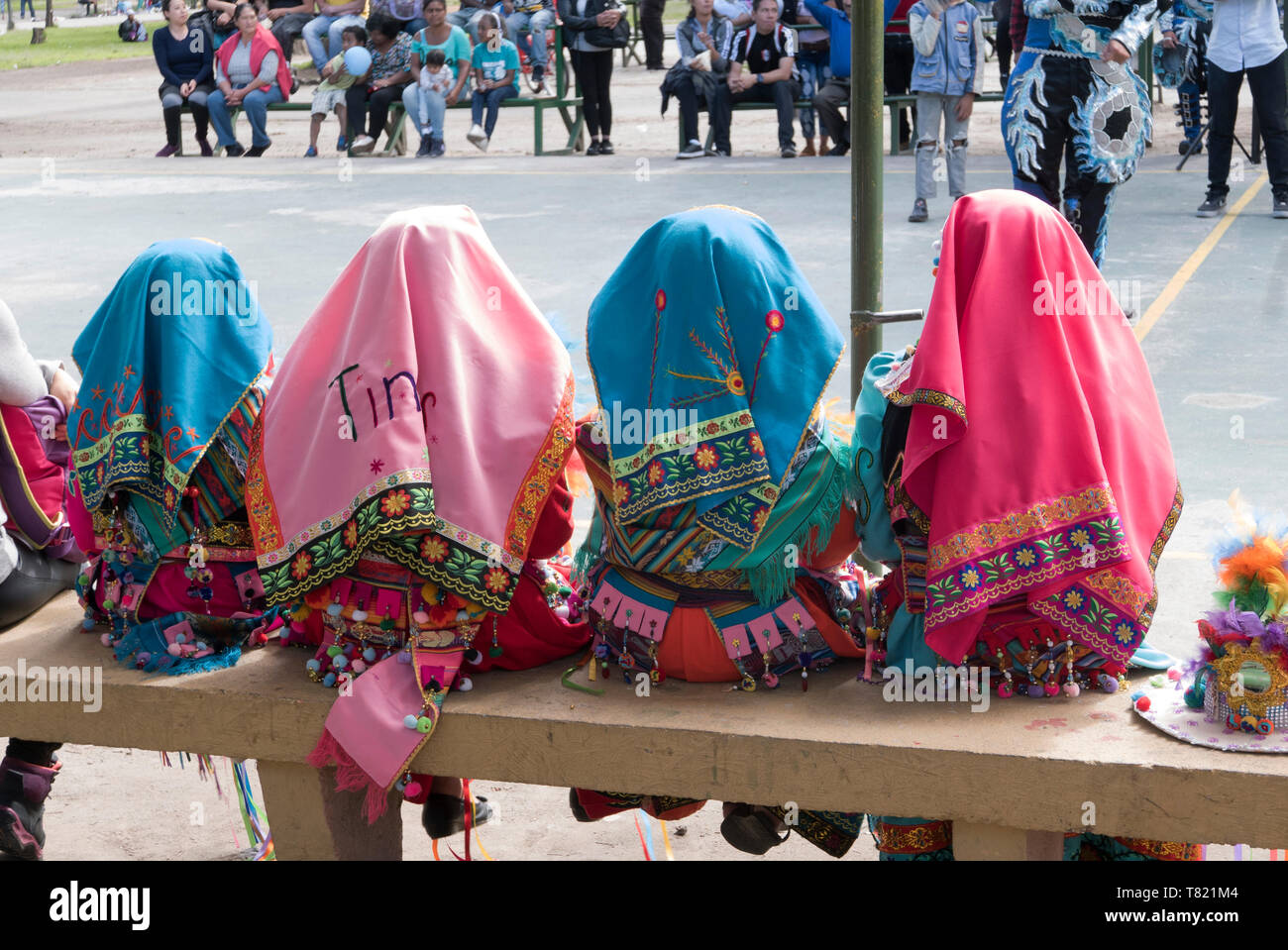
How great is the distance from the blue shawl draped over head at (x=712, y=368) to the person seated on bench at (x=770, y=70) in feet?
32.4

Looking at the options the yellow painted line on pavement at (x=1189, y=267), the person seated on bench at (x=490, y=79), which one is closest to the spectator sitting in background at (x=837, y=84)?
the person seated on bench at (x=490, y=79)

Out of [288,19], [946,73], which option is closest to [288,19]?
[288,19]

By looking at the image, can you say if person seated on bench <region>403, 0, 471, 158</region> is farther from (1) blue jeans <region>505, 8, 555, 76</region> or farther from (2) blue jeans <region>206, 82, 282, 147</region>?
(1) blue jeans <region>505, 8, 555, 76</region>

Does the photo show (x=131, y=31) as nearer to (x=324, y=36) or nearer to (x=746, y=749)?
(x=324, y=36)

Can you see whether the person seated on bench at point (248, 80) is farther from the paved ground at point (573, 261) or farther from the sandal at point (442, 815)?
the sandal at point (442, 815)

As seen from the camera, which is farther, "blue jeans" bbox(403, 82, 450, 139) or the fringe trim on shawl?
"blue jeans" bbox(403, 82, 450, 139)

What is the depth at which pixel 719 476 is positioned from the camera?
2508 mm

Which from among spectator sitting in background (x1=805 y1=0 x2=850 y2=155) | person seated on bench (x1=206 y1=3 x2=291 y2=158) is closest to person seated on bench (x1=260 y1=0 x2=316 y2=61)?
person seated on bench (x1=206 y1=3 x2=291 y2=158)

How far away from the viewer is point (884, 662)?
8.77 ft

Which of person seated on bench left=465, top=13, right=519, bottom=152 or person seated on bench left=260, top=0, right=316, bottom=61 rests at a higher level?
person seated on bench left=260, top=0, right=316, bottom=61

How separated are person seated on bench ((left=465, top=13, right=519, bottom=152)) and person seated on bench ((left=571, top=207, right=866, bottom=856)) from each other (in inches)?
459

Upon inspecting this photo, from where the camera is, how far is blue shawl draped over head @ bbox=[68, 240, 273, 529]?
2.73m

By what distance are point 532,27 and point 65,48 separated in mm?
16798

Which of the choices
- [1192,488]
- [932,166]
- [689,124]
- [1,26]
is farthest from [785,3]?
[1,26]
